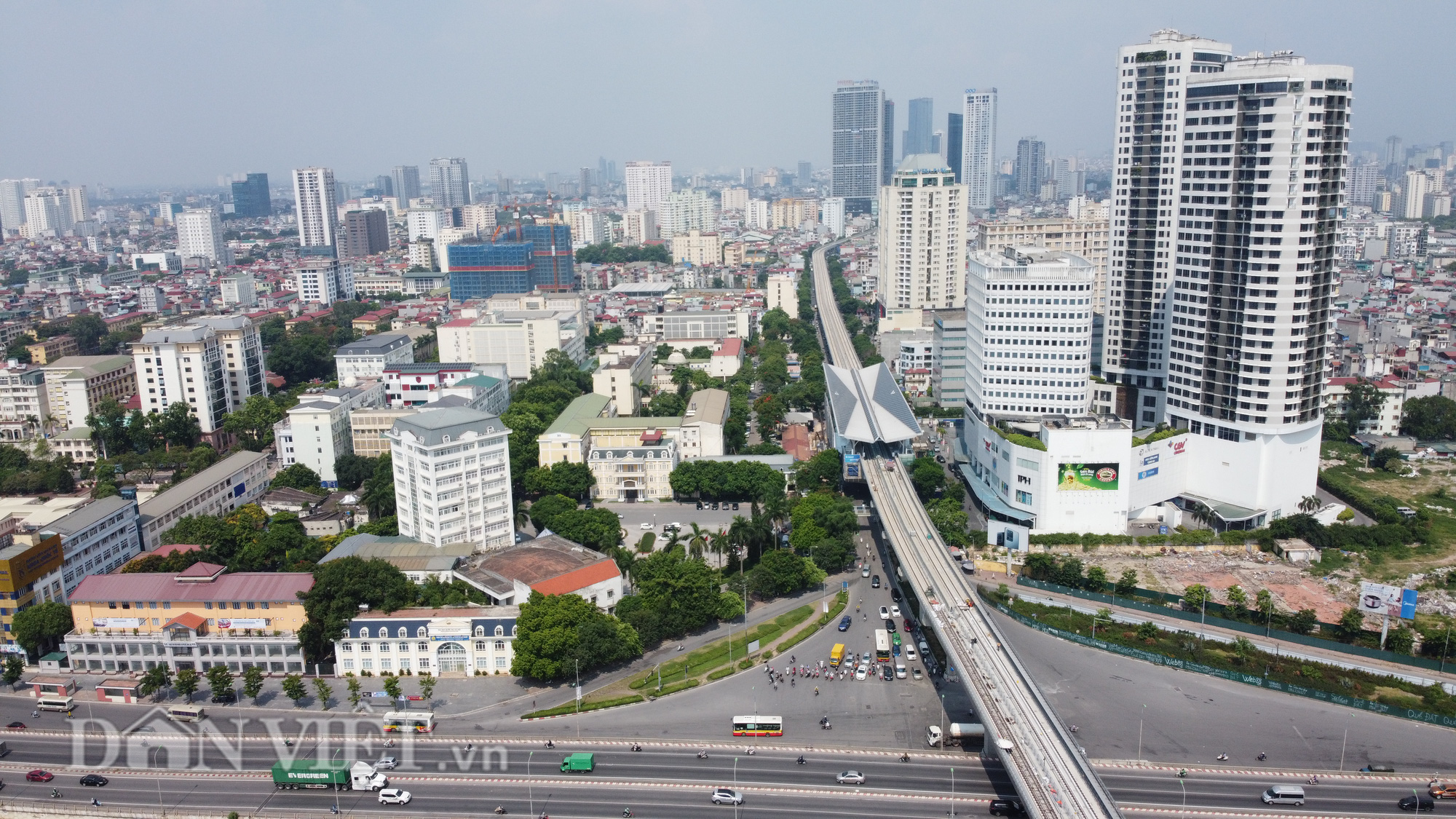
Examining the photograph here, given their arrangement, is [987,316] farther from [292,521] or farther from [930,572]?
[292,521]

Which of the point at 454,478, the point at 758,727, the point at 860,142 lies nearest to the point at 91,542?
the point at 454,478

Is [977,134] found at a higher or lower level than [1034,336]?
higher

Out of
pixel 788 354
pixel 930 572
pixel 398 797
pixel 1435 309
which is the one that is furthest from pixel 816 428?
pixel 1435 309

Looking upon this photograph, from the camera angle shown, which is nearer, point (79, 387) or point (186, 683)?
point (186, 683)

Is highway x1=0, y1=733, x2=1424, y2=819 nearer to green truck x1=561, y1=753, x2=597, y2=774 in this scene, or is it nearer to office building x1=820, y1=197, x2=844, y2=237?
green truck x1=561, y1=753, x2=597, y2=774

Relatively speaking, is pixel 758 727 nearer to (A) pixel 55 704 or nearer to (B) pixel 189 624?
(B) pixel 189 624

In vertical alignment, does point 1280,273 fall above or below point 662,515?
above

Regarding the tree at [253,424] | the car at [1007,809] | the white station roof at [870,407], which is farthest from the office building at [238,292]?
the car at [1007,809]
